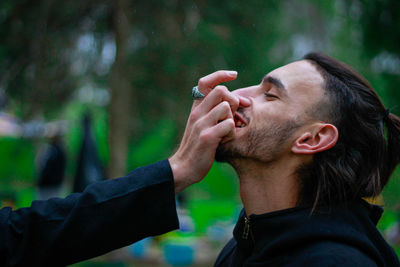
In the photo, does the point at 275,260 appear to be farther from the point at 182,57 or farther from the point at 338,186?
the point at 182,57

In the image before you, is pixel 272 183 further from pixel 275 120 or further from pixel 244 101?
pixel 244 101

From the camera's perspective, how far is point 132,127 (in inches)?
383

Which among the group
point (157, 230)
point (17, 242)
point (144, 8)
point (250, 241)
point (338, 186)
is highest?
point (144, 8)

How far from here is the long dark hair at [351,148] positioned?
1761 mm

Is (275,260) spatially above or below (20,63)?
below

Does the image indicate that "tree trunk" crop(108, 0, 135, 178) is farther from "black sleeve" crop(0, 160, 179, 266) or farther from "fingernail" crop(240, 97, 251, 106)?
"black sleeve" crop(0, 160, 179, 266)

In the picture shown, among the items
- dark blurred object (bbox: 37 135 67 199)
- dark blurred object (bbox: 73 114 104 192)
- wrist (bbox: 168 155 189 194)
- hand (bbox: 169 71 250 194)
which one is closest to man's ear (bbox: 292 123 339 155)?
hand (bbox: 169 71 250 194)

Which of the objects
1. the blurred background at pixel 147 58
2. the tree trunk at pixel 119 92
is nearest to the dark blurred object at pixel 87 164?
the blurred background at pixel 147 58

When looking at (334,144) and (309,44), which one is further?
(309,44)

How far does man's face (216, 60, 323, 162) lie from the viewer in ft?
6.12

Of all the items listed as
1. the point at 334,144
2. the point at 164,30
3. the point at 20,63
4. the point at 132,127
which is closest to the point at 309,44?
the point at 132,127

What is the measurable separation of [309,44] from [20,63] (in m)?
14.6

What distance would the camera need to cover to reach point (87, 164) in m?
7.31

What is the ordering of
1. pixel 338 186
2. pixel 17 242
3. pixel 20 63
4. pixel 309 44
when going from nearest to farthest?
pixel 17 242 < pixel 338 186 < pixel 20 63 < pixel 309 44
